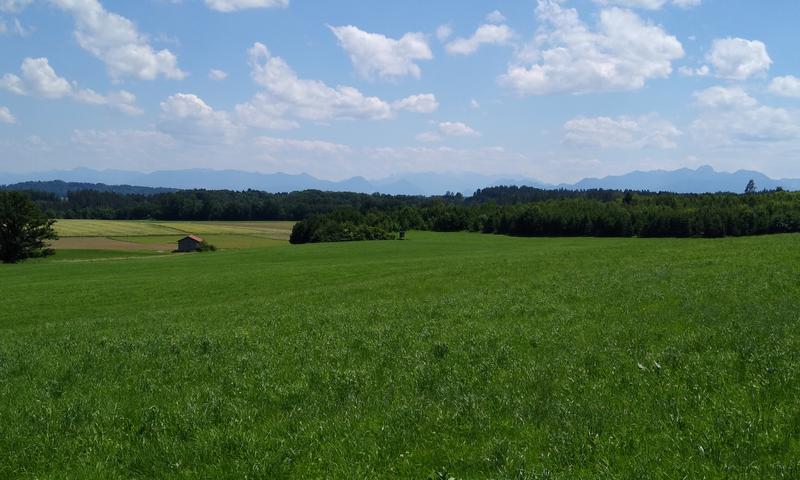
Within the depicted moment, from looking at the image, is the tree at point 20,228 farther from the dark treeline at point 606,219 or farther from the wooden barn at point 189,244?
the dark treeline at point 606,219

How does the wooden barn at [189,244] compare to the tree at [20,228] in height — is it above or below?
below

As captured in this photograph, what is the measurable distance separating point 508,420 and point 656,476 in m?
2.09

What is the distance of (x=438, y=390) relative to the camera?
908 cm

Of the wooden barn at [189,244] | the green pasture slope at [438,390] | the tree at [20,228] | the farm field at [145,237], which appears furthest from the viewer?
the wooden barn at [189,244]

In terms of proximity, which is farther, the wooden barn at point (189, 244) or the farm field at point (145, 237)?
the wooden barn at point (189, 244)

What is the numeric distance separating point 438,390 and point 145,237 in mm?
126987

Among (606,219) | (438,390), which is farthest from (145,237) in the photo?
(438,390)

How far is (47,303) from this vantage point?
99.1 feet

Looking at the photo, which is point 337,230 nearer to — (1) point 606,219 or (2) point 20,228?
(1) point 606,219

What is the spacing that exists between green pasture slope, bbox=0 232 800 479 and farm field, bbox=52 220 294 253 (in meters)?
86.2

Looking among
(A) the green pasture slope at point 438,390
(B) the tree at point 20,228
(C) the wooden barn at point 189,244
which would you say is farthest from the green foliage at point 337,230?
Answer: (A) the green pasture slope at point 438,390

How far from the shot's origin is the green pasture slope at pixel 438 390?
6.75 metres

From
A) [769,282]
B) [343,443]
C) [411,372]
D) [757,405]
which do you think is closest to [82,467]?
[343,443]

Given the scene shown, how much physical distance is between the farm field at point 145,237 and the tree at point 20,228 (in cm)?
446
